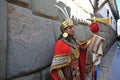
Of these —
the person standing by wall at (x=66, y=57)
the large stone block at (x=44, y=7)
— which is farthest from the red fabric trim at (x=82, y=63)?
the large stone block at (x=44, y=7)

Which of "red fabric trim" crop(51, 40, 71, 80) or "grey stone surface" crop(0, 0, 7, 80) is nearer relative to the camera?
"grey stone surface" crop(0, 0, 7, 80)

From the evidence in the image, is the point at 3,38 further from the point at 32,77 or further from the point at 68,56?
the point at 68,56

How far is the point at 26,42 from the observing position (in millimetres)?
1769

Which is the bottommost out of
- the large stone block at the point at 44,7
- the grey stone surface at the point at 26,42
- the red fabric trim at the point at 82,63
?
the red fabric trim at the point at 82,63

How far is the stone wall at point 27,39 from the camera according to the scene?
4.91 feet

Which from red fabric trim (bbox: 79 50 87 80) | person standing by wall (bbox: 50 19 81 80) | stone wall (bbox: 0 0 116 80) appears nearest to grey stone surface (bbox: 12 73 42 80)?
stone wall (bbox: 0 0 116 80)

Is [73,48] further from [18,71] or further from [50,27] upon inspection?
[18,71]

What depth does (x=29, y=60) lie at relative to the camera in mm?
1828

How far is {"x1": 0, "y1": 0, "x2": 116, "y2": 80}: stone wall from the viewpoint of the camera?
1.50m

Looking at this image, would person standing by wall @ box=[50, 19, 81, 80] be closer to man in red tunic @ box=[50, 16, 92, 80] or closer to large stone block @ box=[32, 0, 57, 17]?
man in red tunic @ box=[50, 16, 92, 80]

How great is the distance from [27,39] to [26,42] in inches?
1.3

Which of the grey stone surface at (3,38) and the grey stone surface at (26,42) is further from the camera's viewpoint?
the grey stone surface at (26,42)

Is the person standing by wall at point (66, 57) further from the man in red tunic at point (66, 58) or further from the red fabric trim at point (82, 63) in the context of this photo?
the red fabric trim at point (82, 63)

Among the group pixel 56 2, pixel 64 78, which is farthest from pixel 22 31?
pixel 56 2
